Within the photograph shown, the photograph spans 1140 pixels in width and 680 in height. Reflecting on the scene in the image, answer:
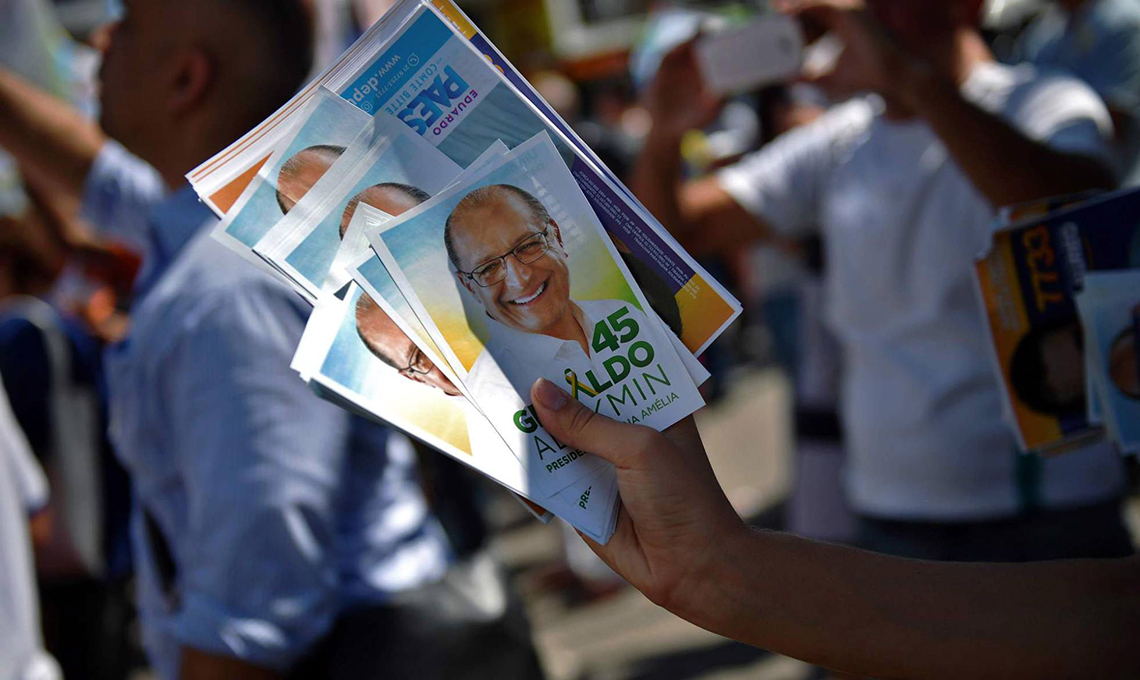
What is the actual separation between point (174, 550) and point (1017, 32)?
785 cm

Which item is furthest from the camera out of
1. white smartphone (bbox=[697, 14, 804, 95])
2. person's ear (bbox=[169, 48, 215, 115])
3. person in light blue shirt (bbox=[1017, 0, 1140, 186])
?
person in light blue shirt (bbox=[1017, 0, 1140, 186])

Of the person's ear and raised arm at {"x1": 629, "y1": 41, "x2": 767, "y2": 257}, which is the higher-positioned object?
the person's ear

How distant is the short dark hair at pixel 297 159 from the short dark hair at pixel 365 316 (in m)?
0.12

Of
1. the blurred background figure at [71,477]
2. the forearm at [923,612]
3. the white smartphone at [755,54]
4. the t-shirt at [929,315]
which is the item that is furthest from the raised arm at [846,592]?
the blurred background figure at [71,477]

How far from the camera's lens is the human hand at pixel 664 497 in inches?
37.8

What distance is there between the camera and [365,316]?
0.98 meters

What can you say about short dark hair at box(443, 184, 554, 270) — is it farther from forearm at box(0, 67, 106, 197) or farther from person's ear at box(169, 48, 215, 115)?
forearm at box(0, 67, 106, 197)

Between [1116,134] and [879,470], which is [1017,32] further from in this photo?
[879,470]

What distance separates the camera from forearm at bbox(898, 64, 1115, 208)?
1.71 metres

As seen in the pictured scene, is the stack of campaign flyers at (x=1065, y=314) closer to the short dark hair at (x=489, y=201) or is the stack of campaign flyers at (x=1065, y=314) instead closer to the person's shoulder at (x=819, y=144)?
the short dark hair at (x=489, y=201)

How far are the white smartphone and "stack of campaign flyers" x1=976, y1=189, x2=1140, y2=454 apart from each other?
0.93 metres

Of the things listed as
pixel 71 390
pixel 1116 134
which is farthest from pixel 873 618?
pixel 1116 134

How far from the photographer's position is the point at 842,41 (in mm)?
2012

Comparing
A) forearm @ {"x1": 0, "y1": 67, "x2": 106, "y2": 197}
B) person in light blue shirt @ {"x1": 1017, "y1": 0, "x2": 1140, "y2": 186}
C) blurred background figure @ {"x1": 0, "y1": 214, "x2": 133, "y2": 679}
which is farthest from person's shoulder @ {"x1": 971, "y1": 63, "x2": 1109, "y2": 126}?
blurred background figure @ {"x1": 0, "y1": 214, "x2": 133, "y2": 679}
